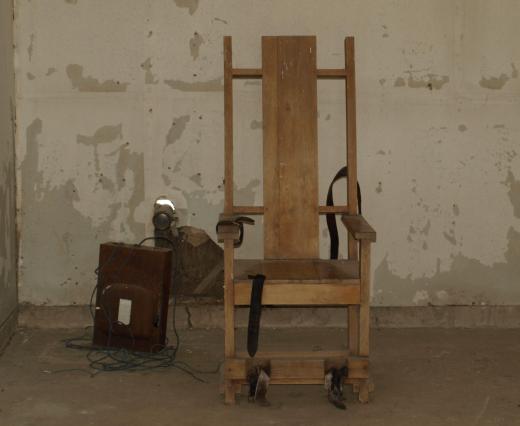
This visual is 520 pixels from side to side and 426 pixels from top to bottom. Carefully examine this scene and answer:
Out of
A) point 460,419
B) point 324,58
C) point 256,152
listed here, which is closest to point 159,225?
point 256,152

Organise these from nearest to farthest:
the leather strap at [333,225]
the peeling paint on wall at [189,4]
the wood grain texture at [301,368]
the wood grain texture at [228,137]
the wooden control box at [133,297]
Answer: the wood grain texture at [301,368] → the wood grain texture at [228,137] → the wooden control box at [133,297] → the leather strap at [333,225] → the peeling paint on wall at [189,4]

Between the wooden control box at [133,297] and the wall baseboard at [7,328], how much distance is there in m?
0.41

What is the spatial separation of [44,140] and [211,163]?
2.61ft

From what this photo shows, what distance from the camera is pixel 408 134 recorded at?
13.0 ft

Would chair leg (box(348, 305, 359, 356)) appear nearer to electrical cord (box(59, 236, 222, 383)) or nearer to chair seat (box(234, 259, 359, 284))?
chair seat (box(234, 259, 359, 284))

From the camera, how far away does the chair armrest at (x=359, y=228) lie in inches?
115

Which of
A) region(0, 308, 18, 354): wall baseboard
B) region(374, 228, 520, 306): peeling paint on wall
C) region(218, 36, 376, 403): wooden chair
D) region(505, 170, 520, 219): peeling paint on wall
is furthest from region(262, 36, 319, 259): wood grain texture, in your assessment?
region(0, 308, 18, 354): wall baseboard

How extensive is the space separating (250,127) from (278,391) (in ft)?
4.41

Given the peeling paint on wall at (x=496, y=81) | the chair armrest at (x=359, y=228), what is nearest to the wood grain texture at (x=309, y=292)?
the chair armrest at (x=359, y=228)

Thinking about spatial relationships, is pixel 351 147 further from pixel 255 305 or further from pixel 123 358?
pixel 123 358

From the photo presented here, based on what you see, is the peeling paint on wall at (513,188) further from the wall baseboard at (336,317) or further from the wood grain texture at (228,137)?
the wood grain texture at (228,137)

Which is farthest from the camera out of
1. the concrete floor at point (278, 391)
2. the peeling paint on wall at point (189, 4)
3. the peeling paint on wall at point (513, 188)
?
the peeling paint on wall at point (513, 188)

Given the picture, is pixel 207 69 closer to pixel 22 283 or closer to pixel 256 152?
pixel 256 152

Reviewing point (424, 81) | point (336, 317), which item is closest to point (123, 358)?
point (336, 317)
